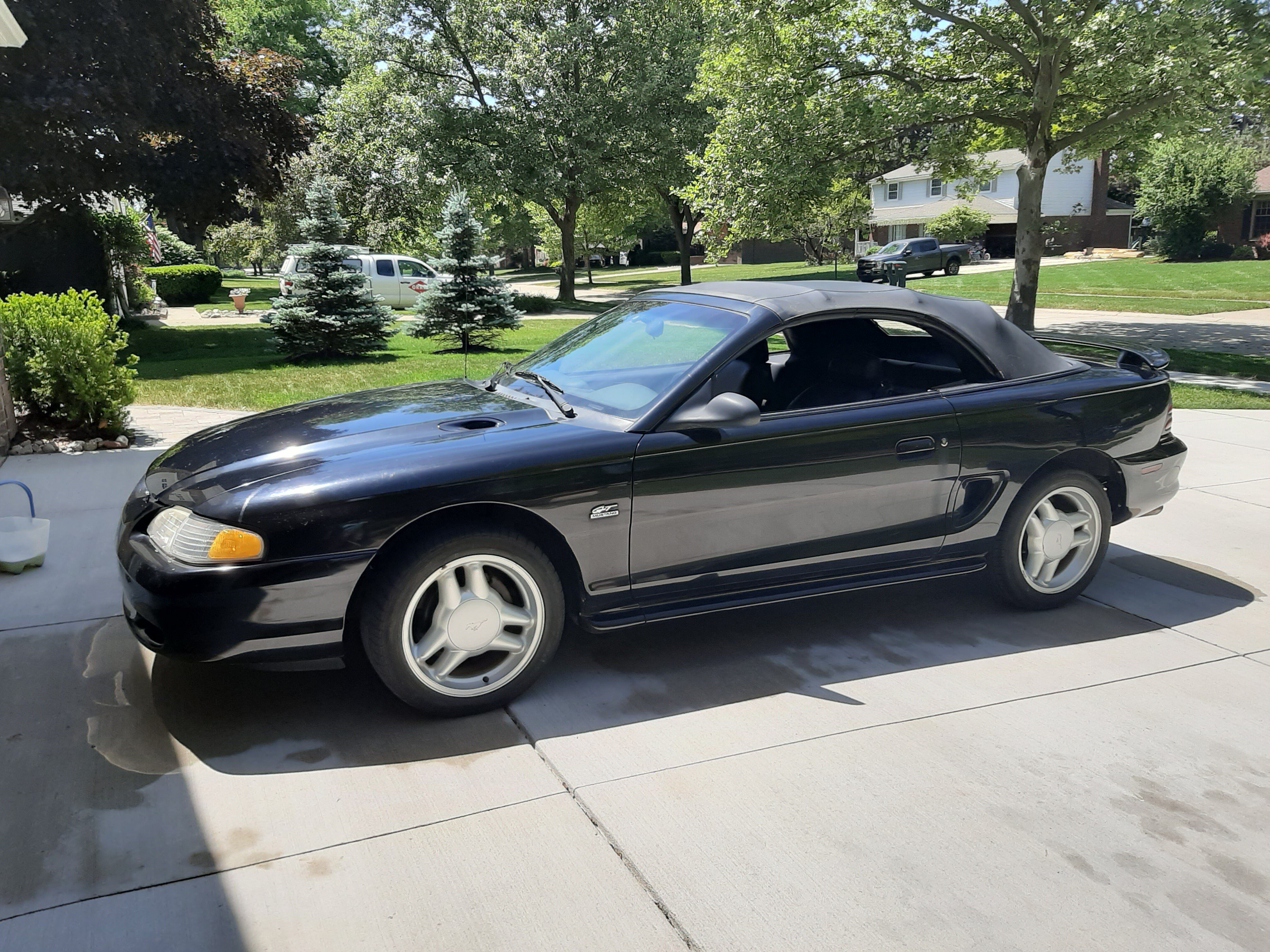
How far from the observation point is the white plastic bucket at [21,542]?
5.16 meters

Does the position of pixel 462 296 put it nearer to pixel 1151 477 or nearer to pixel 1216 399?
pixel 1216 399

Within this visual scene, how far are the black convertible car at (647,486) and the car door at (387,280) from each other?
70.7 feet

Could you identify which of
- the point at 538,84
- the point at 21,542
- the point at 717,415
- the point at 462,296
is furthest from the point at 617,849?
the point at 538,84

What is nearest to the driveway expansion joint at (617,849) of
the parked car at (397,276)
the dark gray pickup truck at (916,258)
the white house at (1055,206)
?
the parked car at (397,276)

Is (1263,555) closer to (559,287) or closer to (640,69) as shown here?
(640,69)

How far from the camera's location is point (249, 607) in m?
3.36

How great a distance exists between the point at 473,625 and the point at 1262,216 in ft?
186

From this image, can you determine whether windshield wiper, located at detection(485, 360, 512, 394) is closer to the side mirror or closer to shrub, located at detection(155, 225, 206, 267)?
the side mirror

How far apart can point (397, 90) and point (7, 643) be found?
85.7 feet

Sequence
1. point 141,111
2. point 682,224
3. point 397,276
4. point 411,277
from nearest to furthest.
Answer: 1. point 141,111
2. point 397,276
3. point 411,277
4. point 682,224

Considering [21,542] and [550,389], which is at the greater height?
[550,389]

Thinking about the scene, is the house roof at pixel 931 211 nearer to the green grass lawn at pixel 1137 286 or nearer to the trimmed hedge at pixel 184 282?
the green grass lawn at pixel 1137 286

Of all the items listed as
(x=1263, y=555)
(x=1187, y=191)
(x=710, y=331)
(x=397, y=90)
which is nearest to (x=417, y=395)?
(x=710, y=331)

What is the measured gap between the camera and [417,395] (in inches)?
186
